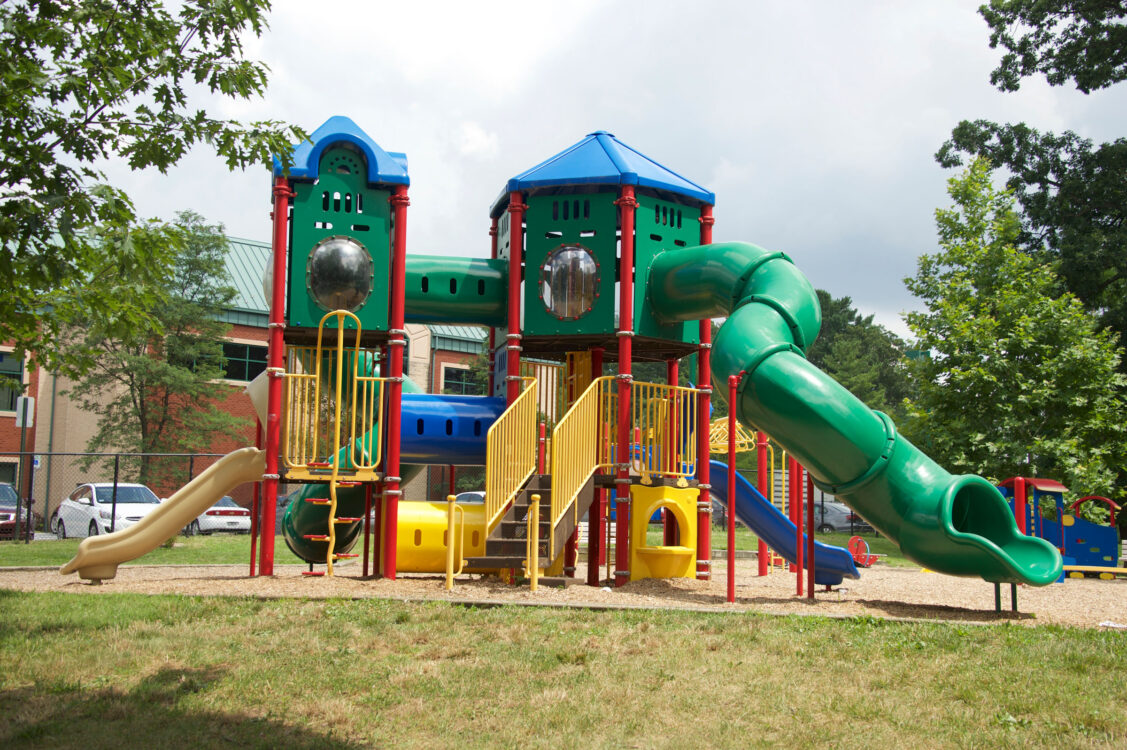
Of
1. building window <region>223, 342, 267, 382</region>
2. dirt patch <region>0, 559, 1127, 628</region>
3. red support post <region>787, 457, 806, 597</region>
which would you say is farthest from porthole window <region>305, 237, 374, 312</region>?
building window <region>223, 342, 267, 382</region>

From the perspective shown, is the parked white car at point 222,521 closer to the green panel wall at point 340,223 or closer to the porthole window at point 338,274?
the green panel wall at point 340,223

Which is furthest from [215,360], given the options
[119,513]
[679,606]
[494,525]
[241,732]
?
[241,732]

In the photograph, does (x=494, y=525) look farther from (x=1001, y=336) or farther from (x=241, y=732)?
(x=1001, y=336)

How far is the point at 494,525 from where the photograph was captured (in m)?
11.9

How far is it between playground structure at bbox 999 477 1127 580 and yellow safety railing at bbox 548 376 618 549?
A: 8.62m

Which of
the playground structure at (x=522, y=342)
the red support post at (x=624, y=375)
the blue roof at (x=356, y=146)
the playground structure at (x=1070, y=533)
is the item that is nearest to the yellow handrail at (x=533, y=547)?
the playground structure at (x=522, y=342)

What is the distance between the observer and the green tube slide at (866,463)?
31.2ft

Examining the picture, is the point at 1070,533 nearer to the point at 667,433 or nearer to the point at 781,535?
the point at 781,535

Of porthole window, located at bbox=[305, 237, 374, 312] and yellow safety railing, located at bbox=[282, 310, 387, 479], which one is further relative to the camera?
porthole window, located at bbox=[305, 237, 374, 312]

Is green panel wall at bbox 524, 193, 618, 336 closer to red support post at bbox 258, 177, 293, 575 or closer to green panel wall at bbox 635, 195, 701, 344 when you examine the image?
green panel wall at bbox 635, 195, 701, 344

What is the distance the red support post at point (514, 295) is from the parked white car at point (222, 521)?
17.0 metres

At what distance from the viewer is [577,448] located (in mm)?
12234

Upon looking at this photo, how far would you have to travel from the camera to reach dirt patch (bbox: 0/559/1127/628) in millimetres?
9766

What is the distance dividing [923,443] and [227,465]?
18.0 m
